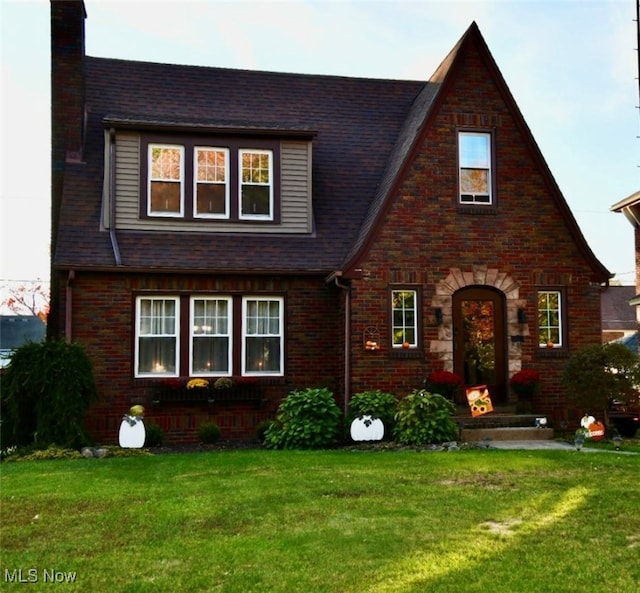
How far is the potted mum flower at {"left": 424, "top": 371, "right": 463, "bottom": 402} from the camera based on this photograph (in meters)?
12.9

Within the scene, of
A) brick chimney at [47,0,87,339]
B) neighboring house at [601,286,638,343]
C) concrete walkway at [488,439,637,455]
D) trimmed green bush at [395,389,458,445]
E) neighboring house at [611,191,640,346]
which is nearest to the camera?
concrete walkway at [488,439,637,455]

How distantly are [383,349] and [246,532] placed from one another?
7.31 metres

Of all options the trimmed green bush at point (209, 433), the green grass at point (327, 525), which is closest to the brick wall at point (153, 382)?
the trimmed green bush at point (209, 433)

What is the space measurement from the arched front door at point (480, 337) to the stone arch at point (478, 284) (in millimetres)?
198

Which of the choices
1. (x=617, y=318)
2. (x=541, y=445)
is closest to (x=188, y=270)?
(x=541, y=445)

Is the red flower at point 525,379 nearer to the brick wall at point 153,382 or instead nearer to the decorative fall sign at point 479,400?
the decorative fall sign at point 479,400

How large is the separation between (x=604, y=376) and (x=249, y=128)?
7.96 metres

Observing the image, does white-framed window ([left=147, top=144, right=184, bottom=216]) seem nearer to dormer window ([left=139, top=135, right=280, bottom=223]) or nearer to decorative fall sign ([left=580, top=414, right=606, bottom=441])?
dormer window ([left=139, top=135, right=280, bottom=223])

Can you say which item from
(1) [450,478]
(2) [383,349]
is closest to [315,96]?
(2) [383,349]

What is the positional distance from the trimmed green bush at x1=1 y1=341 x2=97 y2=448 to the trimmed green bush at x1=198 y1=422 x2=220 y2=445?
206cm

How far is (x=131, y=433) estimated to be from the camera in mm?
12031

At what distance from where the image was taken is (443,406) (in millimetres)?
12125

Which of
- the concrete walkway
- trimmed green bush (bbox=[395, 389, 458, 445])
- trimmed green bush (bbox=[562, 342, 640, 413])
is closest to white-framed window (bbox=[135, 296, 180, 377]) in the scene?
trimmed green bush (bbox=[395, 389, 458, 445])

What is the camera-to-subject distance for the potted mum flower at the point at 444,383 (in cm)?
1289
